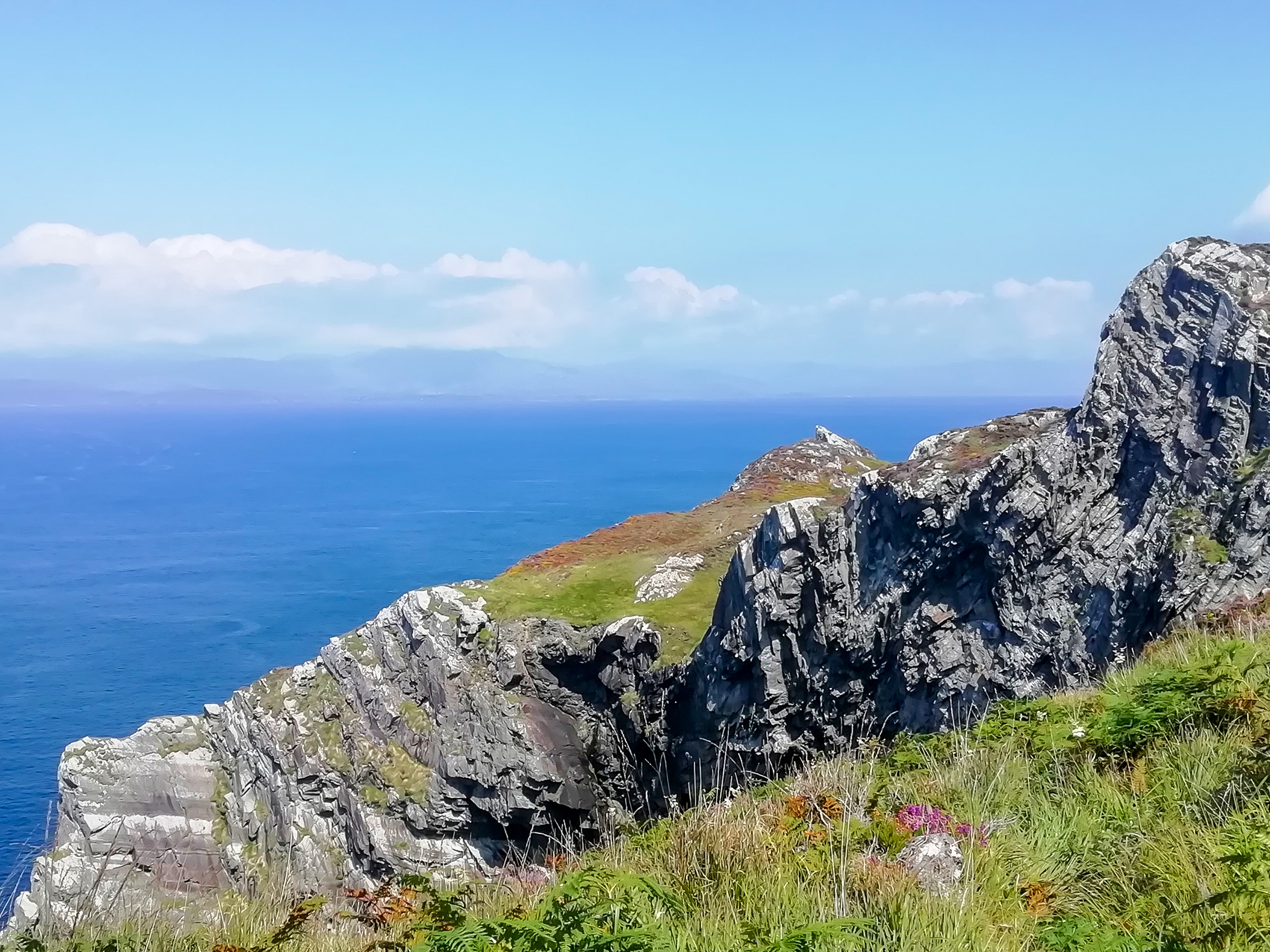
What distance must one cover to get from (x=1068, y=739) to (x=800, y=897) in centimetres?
422

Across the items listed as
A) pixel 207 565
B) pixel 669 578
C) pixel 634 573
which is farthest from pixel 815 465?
pixel 207 565

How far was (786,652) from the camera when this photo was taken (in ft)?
116

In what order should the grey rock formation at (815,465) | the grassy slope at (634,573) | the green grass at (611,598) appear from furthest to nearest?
1. the grey rock formation at (815,465)
2. the grassy slope at (634,573)
3. the green grass at (611,598)

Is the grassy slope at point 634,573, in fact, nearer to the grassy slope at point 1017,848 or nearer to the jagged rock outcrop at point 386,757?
the jagged rock outcrop at point 386,757

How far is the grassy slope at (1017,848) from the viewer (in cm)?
507

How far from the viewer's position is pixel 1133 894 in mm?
5637

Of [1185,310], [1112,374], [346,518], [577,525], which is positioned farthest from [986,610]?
[346,518]

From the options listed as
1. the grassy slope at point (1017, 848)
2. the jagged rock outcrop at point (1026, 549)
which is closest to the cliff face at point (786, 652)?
the jagged rock outcrop at point (1026, 549)

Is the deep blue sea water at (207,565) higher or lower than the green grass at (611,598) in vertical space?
lower

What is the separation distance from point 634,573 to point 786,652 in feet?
41.3

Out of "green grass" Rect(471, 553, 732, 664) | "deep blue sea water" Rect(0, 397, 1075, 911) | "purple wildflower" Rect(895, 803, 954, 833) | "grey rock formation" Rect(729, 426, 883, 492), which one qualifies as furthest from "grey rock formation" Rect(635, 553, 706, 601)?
"purple wildflower" Rect(895, 803, 954, 833)

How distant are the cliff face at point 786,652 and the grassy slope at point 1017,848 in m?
12.5

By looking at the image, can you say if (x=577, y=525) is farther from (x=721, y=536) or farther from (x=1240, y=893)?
(x=1240, y=893)

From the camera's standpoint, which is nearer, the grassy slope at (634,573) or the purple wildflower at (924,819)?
the purple wildflower at (924,819)
